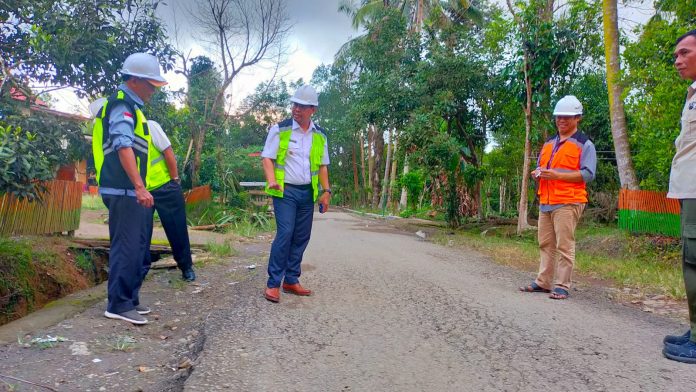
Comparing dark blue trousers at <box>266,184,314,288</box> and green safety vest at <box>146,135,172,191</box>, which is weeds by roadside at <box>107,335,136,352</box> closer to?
dark blue trousers at <box>266,184,314,288</box>

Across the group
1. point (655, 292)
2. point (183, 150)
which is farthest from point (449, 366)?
point (183, 150)

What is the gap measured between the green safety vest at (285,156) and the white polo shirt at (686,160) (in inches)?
108

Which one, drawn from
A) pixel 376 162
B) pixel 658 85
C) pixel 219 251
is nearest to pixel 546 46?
pixel 658 85

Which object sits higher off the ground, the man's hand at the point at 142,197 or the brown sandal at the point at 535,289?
the man's hand at the point at 142,197

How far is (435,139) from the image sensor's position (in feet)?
44.5

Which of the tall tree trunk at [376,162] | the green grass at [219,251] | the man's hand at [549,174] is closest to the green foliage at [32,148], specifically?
the green grass at [219,251]

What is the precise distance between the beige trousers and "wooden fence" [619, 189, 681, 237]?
5803mm

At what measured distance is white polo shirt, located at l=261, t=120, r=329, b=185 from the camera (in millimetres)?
4676

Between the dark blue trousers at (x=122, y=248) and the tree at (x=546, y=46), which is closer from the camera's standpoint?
the dark blue trousers at (x=122, y=248)

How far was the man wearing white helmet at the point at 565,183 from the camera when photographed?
4867 mm

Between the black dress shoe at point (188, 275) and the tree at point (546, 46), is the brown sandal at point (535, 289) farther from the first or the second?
the tree at point (546, 46)

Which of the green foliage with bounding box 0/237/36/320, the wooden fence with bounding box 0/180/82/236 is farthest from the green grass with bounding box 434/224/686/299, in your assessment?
the wooden fence with bounding box 0/180/82/236

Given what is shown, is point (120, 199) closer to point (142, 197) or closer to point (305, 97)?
point (142, 197)

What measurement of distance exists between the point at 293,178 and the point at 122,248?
1.52 m
